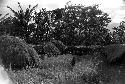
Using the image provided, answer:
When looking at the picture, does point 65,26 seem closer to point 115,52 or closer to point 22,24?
point 22,24

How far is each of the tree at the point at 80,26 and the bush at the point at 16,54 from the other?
1447 cm

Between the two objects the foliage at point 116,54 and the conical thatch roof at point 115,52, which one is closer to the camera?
the foliage at point 116,54

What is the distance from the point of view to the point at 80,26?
3127 centimetres

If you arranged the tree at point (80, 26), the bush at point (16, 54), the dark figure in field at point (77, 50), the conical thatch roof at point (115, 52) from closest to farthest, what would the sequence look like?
the bush at point (16, 54)
the conical thatch roof at point (115, 52)
the dark figure in field at point (77, 50)
the tree at point (80, 26)

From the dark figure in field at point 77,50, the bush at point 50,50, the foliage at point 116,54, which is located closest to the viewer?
the foliage at point 116,54

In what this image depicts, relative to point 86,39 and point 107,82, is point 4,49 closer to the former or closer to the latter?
point 107,82

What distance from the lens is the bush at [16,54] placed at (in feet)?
47.4

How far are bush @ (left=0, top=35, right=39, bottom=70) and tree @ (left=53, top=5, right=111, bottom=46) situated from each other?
14.5 meters

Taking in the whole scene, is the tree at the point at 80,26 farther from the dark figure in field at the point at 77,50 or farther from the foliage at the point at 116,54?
the foliage at the point at 116,54

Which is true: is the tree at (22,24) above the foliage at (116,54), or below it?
above

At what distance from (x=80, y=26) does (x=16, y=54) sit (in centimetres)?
1776

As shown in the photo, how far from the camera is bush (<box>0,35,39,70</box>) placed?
1446cm

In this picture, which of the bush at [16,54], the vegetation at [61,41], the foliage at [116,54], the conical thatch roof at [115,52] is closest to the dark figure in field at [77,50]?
the vegetation at [61,41]

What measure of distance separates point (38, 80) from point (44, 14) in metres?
18.9
